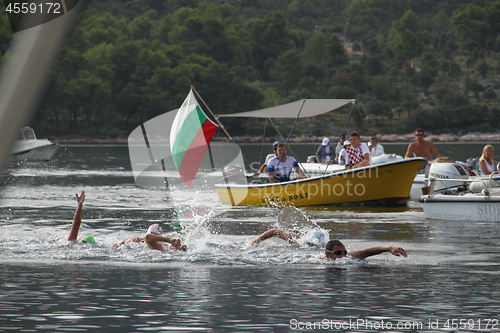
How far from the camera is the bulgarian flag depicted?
16.6 metres

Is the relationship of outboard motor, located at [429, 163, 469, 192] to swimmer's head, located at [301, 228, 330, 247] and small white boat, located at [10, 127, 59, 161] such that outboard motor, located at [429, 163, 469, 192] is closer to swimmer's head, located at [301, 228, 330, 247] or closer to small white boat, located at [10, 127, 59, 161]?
swimmer's head, located at [301, 228, 330, 247]

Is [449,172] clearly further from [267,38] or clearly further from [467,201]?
[267,38]

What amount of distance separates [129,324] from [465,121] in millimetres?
132525

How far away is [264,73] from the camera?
16625cm

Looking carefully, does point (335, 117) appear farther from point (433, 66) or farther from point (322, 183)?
point (322, 183)

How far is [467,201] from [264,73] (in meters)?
152

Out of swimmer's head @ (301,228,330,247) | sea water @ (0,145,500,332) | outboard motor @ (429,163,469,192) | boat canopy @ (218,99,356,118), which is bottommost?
sea water @ (0,145,500,332)

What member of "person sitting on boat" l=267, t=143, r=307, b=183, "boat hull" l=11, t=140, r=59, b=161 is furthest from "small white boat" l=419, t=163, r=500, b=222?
"boat hull" l=11, t=140, r=59, b=161

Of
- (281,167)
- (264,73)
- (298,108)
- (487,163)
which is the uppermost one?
(264,73)

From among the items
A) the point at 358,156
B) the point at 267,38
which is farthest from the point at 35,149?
the point at 267,38

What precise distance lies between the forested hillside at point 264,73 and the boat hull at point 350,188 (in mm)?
87198

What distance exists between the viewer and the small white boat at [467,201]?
15.3 metres

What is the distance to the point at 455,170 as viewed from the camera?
57.7ft

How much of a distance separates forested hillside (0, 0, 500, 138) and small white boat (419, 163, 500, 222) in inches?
3615
